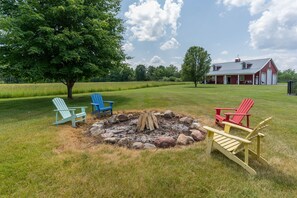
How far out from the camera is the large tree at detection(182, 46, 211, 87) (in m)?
27.9

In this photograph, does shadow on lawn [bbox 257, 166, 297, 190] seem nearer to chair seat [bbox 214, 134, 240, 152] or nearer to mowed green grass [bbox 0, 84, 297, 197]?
mowed green grass [bbox 0, 84, 297, 197]

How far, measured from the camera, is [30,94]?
15.3 meters

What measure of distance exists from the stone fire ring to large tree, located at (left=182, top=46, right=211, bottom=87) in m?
23.0

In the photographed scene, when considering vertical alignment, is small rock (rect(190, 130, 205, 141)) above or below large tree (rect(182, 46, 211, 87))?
below

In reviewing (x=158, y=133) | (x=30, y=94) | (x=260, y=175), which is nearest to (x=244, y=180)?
(x=260, y=175)

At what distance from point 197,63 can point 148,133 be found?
25.3 m

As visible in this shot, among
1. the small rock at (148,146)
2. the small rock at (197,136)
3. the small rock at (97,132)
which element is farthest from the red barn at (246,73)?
the small rock at (148,146)

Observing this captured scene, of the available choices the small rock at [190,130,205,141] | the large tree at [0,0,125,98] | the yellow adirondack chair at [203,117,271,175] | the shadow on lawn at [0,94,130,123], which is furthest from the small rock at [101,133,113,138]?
the large tree at [0,0,125,98]

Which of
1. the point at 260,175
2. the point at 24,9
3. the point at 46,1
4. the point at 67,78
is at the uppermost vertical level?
the point at 46,1

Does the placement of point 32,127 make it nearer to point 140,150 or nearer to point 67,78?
point 140,150

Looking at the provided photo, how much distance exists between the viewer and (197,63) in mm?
28141

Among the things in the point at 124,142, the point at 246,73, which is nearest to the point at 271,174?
the point at 124,142

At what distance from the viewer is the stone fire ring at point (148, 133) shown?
410 cm

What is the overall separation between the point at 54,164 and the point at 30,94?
47.9ft
